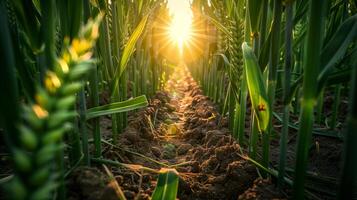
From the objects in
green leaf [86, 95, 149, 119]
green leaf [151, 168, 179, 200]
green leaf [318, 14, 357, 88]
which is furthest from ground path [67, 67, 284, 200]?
green leaf [318, 14, 357, 88]

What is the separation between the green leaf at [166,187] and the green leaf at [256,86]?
303 mm

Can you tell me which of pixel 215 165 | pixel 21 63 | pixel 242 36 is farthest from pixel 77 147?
pixel 242 36

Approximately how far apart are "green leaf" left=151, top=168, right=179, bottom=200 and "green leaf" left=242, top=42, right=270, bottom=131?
30 centimetres

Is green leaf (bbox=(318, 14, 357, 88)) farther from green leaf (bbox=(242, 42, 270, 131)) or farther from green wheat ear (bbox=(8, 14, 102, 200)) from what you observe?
green wheat ear (bbox=(8, 14, 102, 200))

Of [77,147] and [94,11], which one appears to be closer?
[77,147]

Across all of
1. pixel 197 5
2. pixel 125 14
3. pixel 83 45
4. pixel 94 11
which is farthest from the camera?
pixel 197 5

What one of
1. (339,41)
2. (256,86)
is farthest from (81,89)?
(339,41)

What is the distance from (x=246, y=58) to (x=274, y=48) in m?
0.09

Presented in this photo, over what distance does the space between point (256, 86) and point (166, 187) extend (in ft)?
1.16

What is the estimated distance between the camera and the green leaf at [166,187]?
25.4 inches

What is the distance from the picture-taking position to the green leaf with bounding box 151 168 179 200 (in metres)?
0.65

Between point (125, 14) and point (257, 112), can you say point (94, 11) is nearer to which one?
point (257, 112)

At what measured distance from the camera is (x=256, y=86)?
2.59 feet

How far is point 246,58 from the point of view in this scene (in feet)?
2.61
